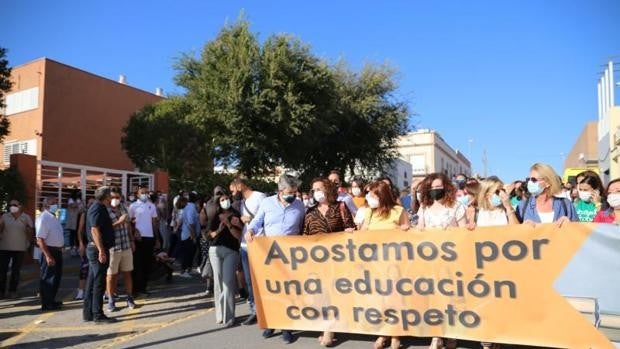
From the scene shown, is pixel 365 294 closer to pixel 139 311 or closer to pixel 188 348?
pixel 188 348

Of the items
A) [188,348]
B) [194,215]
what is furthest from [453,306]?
[194,215]

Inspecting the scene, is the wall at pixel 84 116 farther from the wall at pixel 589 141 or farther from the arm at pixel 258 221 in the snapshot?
the wall at pixel 589 141

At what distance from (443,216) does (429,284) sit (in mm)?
721

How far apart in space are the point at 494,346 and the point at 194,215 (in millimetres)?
7168

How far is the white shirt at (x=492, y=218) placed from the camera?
18.0 ft

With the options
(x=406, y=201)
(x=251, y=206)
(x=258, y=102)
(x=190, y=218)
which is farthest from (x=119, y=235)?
(x=258, y=102)

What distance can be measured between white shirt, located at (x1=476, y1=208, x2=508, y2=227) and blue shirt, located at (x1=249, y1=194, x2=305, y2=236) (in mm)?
1986

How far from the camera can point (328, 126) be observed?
2586 centimetres

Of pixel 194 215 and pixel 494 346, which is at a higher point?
pixel 194 215

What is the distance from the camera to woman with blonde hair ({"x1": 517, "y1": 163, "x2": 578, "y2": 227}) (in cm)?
533

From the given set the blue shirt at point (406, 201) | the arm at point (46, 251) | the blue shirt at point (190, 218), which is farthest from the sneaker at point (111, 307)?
the blue shirt at point (406, 201)

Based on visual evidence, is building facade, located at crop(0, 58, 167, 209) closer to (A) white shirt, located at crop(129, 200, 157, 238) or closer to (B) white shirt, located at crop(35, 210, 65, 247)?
(A) white shirt, located at crop(129, 200, 157, 238)

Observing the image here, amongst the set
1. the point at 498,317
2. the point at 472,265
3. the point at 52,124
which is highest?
the point at 52,124

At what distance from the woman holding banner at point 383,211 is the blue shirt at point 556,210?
4.16 feet
